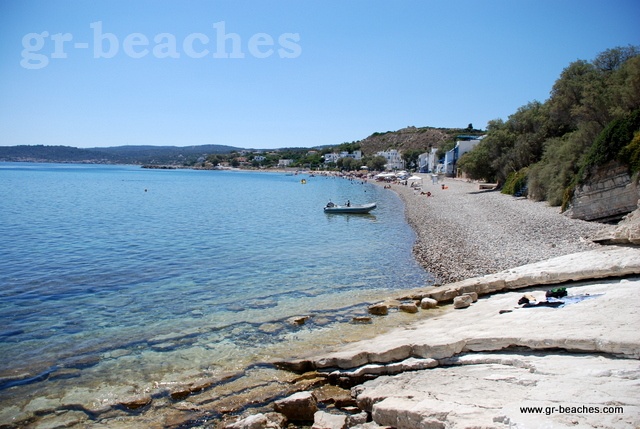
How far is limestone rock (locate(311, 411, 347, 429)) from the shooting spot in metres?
7.69

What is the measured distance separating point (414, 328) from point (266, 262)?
1176cm

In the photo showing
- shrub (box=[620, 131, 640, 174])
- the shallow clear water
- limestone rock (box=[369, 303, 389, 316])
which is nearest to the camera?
the shallow clear water

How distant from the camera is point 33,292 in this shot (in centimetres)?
1695

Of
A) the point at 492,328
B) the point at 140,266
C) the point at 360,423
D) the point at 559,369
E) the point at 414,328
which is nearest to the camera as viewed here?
the point at 559,369

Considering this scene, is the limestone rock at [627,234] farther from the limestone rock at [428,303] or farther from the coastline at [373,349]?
the limestone rock at [428,303]

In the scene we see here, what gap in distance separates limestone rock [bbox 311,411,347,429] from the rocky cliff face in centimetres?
2028

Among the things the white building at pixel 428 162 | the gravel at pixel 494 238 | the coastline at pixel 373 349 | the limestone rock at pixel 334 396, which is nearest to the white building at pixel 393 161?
the white building at pixel 428 162

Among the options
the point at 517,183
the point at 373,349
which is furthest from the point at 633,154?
the point at 517,183

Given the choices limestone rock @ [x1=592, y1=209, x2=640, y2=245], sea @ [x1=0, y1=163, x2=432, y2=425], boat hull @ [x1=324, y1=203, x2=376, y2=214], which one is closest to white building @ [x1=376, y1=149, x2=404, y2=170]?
boat hull @ [x1=324, y1=203, x2=376, y2=214]

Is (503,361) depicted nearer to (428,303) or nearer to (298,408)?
(298,408)

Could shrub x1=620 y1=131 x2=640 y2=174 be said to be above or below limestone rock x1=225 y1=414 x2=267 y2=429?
above

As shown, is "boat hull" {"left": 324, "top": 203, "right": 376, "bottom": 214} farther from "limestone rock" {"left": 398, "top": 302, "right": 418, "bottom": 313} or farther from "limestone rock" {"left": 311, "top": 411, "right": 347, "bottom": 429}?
"limestone rock" {"left": 311, "top": 411, "right": 347, "bottom": 429}

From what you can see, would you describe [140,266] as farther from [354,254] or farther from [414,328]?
[414,328]

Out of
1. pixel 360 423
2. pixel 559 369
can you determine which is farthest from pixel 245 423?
pixel 559 369
